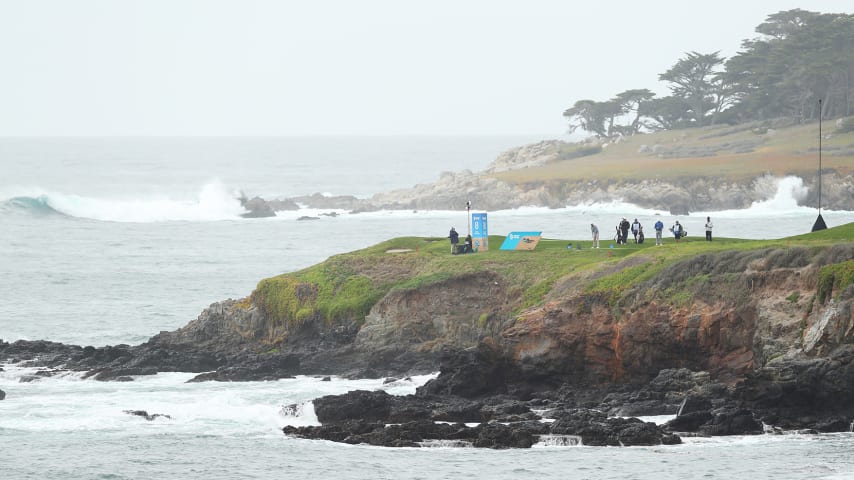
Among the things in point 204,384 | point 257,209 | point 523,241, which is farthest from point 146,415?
point 257,209

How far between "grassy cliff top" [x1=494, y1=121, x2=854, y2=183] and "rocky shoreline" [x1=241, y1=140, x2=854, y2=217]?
1392 millimetres

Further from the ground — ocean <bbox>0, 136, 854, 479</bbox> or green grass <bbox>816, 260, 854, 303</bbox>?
green grass <bbox>816, 260, 854, 303</bbox>

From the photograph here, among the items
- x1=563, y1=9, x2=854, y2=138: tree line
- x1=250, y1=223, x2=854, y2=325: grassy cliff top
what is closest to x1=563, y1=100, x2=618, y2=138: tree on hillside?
x1=563, y1=9, x2=854, y2=138: tree line

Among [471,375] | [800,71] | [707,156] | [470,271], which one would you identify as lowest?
[471,375]

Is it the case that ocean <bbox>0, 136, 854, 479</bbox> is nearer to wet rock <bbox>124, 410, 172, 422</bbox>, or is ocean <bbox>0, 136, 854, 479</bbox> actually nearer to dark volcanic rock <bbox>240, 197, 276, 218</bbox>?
wet rock <bbox>124, 410, 172, 422</bbox>

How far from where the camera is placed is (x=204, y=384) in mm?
42688

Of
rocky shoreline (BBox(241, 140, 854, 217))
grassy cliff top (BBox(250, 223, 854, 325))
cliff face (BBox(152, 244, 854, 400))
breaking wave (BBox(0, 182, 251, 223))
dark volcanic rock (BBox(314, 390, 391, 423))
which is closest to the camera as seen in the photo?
dark volcanic rock (BBox(314, 390, 391, 423))

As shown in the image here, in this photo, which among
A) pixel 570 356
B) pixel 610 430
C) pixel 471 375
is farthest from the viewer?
pixel 570 356

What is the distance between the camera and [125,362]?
45969 millimetres

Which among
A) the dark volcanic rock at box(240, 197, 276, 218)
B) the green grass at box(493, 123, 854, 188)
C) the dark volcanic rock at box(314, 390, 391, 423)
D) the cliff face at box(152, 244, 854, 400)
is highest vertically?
the green grass at box(493, 123, 854, 188)

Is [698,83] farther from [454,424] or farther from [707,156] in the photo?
[454,424]

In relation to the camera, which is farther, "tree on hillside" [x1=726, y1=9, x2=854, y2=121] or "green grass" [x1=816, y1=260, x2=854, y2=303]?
"tree on hillside" [x1=726, y1=9, x2=854, y2=121]

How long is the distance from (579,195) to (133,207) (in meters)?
39.0

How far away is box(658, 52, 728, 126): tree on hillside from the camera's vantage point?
486ft
